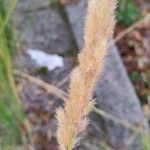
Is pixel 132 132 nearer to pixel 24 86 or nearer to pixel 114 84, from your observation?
pixel 114 84

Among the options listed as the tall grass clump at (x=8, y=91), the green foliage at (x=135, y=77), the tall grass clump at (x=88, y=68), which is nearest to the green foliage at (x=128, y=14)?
the green foliage at (x=135, y=77)

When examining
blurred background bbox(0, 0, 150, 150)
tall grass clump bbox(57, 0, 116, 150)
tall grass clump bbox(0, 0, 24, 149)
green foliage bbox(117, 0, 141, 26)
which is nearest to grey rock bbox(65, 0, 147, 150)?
blurred background bbox(0, 0, 150, 150)

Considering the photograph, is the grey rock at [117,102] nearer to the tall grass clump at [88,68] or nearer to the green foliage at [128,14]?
the green foliage at [128,14]

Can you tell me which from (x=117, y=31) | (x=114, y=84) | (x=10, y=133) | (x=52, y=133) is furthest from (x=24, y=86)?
(x=117, y=31)

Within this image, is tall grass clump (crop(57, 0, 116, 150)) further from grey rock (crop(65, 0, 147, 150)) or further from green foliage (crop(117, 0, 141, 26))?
green foliage (crop(117, 0, 141, 26))

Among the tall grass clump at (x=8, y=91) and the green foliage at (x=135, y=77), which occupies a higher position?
the tall grass clump at (x=8, y=91)

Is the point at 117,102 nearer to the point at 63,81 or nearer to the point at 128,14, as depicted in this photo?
the point at 63,81

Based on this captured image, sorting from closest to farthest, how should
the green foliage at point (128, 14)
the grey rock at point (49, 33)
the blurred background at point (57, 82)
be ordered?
1. the blurred background at point (57, 82)
2. the grey rock at point (49, 33)
3. the green foliage at point (128, 14)

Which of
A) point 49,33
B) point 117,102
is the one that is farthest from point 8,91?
point 49,33
